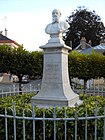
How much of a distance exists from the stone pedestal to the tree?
95.1 ft

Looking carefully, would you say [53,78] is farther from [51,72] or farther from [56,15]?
[56,15]

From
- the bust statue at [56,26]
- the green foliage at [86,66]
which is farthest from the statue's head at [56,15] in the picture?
the green foliage at [86,66]

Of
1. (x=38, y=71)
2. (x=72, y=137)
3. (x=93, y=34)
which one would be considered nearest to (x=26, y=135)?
(x=72, y=137)

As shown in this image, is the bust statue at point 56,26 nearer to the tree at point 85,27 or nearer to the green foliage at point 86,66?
the green foliage at point 86,66

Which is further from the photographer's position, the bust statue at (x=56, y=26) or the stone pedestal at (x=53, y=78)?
the bust statue at (x=56, y=26)

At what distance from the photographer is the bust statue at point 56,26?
253 inches

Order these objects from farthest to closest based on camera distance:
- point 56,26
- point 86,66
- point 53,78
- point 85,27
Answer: point 85,27, point 86,66, point 56,26, point 53,78

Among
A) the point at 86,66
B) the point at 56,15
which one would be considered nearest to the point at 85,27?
the point at 86,66

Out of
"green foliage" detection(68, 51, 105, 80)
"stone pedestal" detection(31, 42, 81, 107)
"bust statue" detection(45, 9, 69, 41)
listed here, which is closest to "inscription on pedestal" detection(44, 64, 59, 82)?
"stone pedestal" detection(31, 42, 81, 107)

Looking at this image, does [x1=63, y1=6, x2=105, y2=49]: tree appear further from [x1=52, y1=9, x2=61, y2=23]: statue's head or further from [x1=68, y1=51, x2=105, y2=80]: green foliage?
[x1=52, y1=9, x2=61, y2=23]: statue's head

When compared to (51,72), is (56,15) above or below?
above

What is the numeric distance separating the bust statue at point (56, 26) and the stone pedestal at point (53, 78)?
1.01ft

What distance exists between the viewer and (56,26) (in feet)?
21.1

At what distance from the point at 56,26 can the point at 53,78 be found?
1.42m
